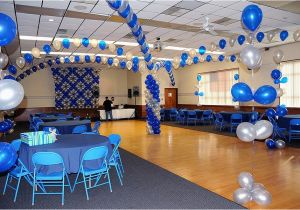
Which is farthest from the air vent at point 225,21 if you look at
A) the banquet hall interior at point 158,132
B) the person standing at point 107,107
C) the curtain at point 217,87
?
the person standing at point 107,107

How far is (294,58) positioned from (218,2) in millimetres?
6172

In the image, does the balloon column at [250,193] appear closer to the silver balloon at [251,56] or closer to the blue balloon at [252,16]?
the silver balloon at [251,56]

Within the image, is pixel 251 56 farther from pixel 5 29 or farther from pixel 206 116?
pixel 206 116

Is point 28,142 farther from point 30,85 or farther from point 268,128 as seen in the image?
point 30,85

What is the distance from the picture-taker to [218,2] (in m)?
5.55

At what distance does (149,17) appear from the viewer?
6.46 m

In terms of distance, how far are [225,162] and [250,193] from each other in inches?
80.8

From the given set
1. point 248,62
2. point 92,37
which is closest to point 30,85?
point 92,37

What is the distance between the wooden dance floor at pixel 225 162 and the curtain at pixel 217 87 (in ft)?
18.3

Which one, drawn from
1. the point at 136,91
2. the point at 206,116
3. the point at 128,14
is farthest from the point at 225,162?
the point at 136,91

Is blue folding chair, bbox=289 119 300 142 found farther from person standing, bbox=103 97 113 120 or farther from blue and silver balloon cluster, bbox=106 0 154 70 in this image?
person standing, bbox=103 97 113 120

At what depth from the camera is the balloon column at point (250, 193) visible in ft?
11.0

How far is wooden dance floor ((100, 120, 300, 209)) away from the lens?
157 inches

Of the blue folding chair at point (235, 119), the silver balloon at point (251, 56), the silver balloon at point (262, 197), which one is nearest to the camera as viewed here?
the silver balloon at point (262, 197)
